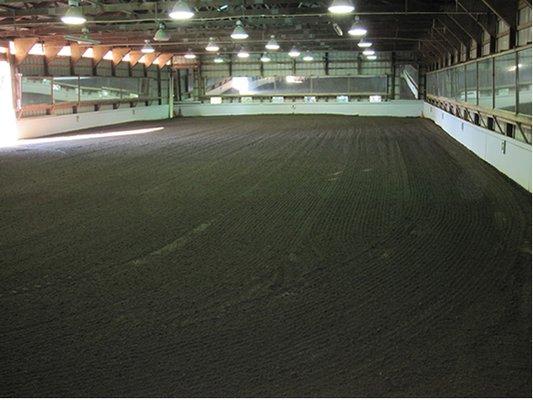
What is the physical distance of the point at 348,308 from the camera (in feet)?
17.1

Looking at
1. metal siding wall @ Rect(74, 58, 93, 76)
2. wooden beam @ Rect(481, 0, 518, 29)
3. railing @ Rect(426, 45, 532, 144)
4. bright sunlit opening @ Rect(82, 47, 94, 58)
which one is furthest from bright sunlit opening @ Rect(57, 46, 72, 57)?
wooden beam @ Rect(481, 0, 518, 29)

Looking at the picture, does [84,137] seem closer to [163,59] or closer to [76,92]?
[76,92]

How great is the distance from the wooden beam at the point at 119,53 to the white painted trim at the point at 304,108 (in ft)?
27.3

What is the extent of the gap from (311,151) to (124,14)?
319 inches

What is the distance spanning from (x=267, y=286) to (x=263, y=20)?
17.2 meters

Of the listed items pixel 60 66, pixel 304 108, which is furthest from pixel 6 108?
pixel 304 108

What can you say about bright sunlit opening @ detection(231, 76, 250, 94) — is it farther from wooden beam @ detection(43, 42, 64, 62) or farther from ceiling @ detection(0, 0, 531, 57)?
wooden beam @ detection(43, 42, 64, 62)

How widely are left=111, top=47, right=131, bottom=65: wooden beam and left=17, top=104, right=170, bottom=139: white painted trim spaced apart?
8.45 ft

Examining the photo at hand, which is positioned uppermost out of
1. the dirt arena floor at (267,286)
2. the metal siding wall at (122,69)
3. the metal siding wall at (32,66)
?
the metal siding wall at (122,69)

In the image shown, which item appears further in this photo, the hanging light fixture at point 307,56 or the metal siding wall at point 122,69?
the hanging light fixture at point 307,56

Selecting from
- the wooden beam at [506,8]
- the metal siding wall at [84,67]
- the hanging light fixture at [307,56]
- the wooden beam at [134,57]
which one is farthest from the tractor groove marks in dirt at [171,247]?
the hanging light fixture at [307,56]

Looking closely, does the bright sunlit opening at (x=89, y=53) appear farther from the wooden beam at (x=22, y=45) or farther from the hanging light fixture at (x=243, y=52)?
the hanging light fixture at (x=243, y=52)

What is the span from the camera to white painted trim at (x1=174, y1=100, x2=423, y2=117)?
36556 millimetres

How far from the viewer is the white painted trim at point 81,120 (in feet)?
76.4
